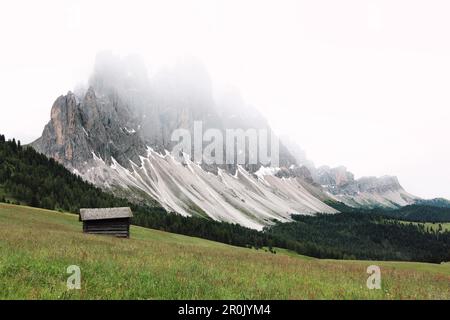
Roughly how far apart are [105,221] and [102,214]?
1.09 meters

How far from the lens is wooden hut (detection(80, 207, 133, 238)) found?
52.0m

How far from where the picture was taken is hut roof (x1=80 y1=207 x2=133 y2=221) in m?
51.9

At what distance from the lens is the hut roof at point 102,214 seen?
170ft

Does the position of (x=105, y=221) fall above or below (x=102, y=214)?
below

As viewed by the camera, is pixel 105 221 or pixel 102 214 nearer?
pixel 102 214

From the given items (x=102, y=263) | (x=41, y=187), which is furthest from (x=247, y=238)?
(x=102, y=263)

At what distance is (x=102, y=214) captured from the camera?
52.6m

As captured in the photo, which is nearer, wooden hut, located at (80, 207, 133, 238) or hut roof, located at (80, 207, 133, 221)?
hut roof, located at (80, 207, 133, 221)

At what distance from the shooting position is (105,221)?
52.9 m

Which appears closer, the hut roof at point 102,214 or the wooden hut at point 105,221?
the hut roof at point 102,214
